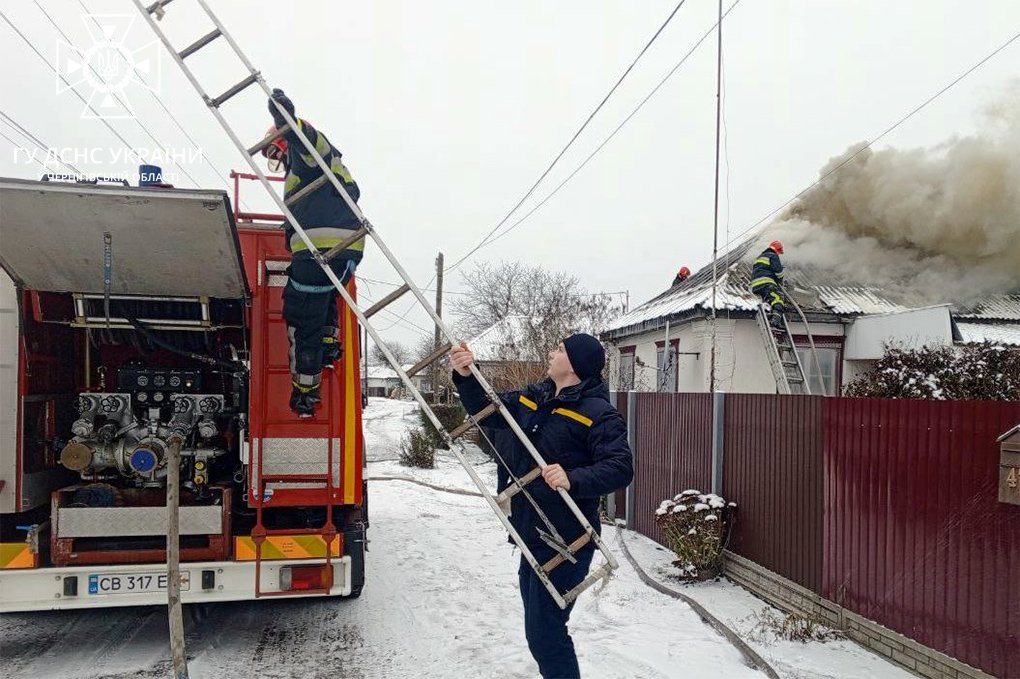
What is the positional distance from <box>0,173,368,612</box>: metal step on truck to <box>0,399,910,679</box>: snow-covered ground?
50 centimetres

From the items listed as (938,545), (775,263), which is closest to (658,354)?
(775,263)

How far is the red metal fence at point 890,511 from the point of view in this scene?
12.4 feet

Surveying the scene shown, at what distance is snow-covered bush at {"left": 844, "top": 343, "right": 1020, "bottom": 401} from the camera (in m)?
5.89

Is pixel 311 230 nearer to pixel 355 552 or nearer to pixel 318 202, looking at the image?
pixel 318 202

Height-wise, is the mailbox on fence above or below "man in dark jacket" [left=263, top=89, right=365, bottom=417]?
below

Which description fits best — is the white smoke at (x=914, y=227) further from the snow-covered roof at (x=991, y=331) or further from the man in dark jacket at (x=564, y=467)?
the man in dark jacket at (x=564, y=467)

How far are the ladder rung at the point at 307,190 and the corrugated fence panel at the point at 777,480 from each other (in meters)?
3.99

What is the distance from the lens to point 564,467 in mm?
3332

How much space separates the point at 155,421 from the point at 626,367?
13663mm

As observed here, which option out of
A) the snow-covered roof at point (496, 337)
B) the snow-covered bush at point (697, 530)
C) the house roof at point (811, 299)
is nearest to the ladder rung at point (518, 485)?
the snow-covered bush at point (697, 530)

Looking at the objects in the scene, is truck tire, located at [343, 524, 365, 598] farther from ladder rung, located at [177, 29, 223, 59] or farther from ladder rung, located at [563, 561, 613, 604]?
ladder rung, located at [177, 29, 223, 59]

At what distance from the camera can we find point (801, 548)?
551 cm

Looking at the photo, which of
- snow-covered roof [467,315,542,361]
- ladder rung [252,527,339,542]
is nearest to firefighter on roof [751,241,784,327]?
ladder rung [252,527,339,542]

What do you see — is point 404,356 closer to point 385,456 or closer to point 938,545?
point 385,456
